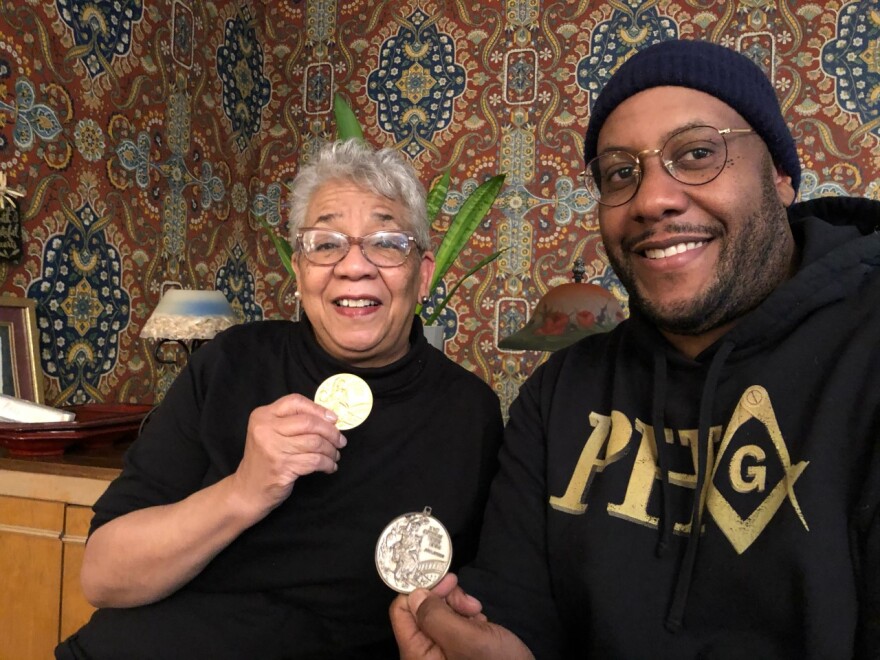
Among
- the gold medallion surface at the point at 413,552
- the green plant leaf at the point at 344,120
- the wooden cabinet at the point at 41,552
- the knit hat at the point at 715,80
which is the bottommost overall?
the wooden cabinet at the point at 41,552

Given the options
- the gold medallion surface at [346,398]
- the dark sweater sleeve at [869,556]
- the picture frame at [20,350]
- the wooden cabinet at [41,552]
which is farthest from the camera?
the picture frame at [20,350]

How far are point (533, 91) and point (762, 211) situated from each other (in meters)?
1.90

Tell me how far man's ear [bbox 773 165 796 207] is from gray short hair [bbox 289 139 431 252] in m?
0.61

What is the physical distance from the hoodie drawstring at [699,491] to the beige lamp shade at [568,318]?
820 millimetres

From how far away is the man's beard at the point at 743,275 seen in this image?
0.85 m

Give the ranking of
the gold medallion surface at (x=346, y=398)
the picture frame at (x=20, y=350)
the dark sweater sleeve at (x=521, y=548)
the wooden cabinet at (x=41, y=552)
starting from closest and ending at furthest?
the dark sweater sleeve at (x=521, y=548) → the gold medallion surface at (x=346, y=398) → the wooden cabinet at (x=41, y=552) → the picture frame at (x=20, y=350)

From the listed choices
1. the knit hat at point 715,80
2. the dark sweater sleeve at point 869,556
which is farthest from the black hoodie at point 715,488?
the knit hat at point 715,80

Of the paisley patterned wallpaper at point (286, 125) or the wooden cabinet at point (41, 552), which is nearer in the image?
the wooden cabinet at point (41, 552)

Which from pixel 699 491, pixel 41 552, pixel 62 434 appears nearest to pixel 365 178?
pixel 699 491

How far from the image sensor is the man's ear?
921 millimetres

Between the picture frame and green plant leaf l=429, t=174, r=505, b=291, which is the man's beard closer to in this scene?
green plant leaf l=429, t=174, r=505, b=291

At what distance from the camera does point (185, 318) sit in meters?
1.67

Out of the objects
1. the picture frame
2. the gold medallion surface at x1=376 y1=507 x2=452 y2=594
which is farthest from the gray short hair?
the picture frame

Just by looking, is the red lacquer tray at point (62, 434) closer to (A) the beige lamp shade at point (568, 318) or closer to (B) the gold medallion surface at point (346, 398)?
(B) the gold medallion surface at point (346, 398)
